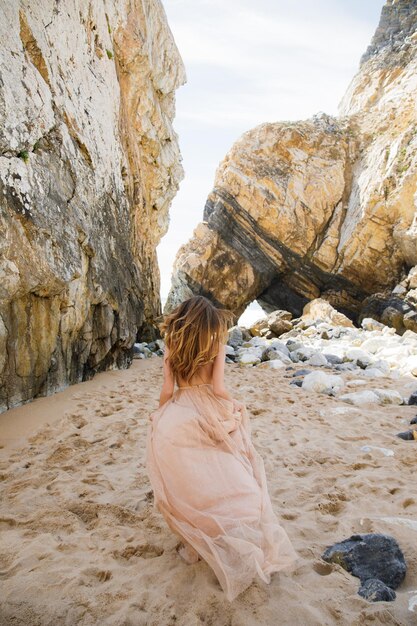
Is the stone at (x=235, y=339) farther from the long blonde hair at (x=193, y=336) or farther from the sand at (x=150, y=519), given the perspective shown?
the long blonde hair at (x=193, y=336)

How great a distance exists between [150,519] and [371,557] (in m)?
1.44

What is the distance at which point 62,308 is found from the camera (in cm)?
562

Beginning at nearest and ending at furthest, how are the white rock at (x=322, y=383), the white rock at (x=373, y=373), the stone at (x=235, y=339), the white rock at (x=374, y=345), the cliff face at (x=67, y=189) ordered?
the cliff face at (x=67, y=189) < the white rock at (x=322, y=383) < the white rock at (x=373, y=373) < the white rock at (x=374, y=345) < the stone at (x=235, y=339)

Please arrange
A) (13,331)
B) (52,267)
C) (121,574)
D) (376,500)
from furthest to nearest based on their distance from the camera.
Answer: (52,267), (13,331), (376,500), (121,574)

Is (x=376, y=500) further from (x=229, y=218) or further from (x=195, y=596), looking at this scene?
(x=229, y=218)

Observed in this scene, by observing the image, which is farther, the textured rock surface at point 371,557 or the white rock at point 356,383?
the white rock at point 356,383

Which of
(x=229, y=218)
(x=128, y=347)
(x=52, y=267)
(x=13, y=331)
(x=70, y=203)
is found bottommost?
(x=128, y=347)

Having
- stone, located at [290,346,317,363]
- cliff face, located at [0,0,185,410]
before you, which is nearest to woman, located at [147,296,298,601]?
cliff face, located at [0,0,185,410]

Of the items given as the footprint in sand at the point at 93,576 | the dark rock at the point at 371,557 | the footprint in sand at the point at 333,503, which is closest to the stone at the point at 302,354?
the footprint in sand at the point at 333,503

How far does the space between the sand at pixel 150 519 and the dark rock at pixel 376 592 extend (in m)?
0.04

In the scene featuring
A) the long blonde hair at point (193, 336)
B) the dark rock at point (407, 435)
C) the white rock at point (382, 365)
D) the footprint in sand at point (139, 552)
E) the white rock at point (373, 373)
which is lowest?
the footprint in sand at point (139, 552)

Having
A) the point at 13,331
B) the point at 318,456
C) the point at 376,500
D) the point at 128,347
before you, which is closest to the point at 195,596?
the point at 376,500

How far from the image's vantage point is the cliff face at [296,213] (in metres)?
20.3

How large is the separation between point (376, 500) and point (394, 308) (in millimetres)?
15068
